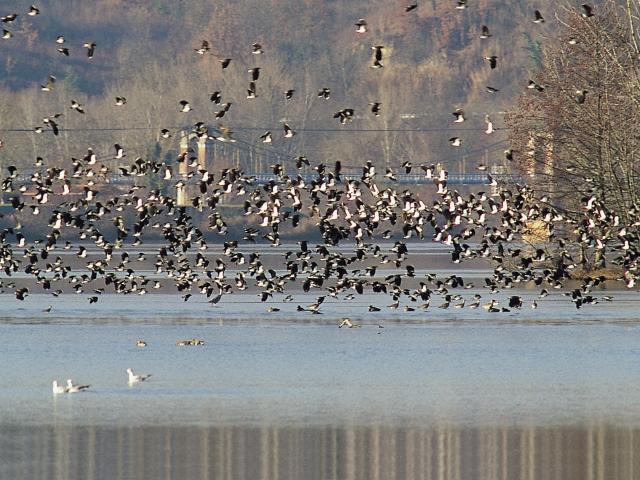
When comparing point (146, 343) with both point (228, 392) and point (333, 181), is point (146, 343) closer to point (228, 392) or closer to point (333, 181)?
point (228, 392)

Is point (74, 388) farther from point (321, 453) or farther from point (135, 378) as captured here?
point (321, 453)

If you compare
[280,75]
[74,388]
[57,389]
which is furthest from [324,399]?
[280,75]

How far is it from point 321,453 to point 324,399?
365 cm

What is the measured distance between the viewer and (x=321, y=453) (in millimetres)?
17938

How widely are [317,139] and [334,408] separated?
398 ft

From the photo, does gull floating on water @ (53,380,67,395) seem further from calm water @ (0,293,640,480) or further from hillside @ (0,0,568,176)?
hillside @ (0,0,568,176)

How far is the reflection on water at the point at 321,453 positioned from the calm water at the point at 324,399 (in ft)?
0.10

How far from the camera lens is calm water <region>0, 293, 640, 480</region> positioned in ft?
57.3

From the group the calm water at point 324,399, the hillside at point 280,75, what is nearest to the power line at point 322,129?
the hillside at point 280,75

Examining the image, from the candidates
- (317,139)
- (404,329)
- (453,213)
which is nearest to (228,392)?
(404,329)

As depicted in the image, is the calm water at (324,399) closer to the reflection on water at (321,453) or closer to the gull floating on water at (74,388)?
the reflection on water at (321,453)

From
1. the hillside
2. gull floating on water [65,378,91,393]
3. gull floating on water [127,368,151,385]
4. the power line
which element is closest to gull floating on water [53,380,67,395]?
gull floating on water [65,378,91,393]

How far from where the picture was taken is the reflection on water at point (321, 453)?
1688 cm

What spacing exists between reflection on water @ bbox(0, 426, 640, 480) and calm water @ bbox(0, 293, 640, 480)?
0.03 meters
